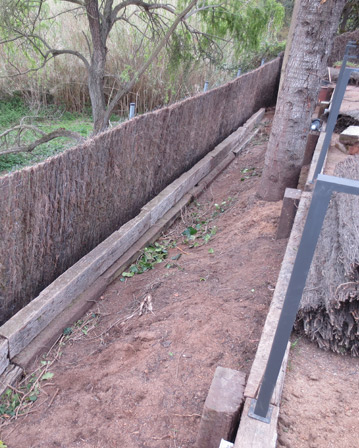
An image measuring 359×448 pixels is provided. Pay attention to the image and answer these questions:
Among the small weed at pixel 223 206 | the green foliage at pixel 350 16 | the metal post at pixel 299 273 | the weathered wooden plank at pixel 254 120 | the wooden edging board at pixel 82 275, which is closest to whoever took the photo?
the metal post at pixel 299 273

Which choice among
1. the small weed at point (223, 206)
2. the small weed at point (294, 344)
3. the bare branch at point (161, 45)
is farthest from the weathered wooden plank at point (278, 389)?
the bare branch at point (161, 45)

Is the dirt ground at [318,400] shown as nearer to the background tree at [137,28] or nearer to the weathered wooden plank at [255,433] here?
the weathered wooden plank at [255,433]

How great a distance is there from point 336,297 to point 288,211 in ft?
5.61

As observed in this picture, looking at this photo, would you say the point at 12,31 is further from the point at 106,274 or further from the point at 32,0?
the point at 106,274

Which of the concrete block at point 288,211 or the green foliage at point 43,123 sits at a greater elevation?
the concrete block at point 288,211

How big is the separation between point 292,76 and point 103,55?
4.96 m

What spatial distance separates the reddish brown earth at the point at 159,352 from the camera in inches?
90.9

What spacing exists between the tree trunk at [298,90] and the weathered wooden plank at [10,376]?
3.36 m

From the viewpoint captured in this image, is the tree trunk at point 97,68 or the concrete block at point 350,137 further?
the tree trunk at point 97,68

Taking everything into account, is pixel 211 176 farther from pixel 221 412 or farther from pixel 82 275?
pixel 221 412

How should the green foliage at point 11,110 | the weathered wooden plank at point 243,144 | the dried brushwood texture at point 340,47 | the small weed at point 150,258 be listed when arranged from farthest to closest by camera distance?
the dried brushwood texture at point 340,47
the green foliage at point 11,110
the weathered wooden plank at point 243,144
the small weed at point 150,258

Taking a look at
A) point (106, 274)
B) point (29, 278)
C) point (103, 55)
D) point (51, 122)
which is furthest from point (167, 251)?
point (51, 122)

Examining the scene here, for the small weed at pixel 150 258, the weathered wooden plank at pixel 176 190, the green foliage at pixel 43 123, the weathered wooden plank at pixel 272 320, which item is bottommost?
the green foliage at pixel 43 123

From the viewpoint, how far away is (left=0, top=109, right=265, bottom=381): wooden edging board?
2.88m
